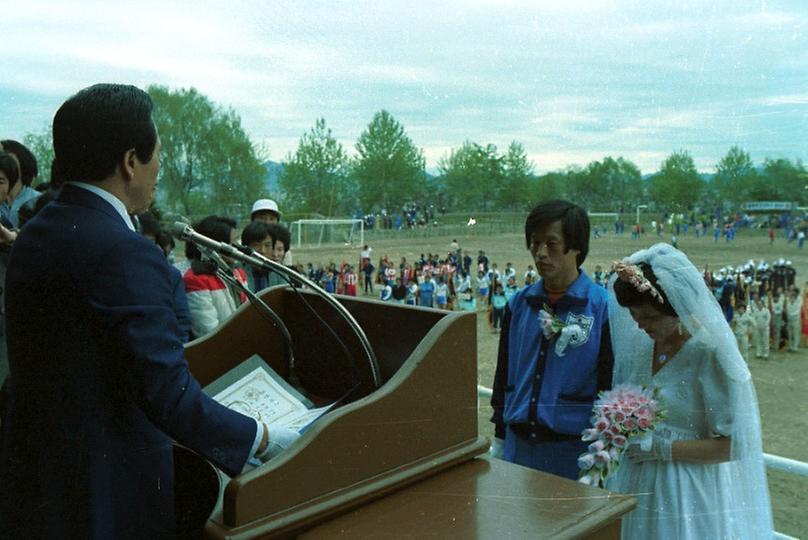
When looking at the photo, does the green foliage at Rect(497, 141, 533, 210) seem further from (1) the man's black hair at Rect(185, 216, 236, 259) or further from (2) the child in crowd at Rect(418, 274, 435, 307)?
(2) the child in crowd at Rect(418, 274, 435, 307)

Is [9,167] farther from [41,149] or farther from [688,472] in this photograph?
[688,472]

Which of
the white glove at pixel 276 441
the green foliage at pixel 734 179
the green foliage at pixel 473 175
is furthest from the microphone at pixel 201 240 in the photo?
the green foliage at pixel 734 179

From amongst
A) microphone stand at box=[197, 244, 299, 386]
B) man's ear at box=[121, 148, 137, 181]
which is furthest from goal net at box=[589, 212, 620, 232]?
man's ear at box=[121, 148, 137, 181]

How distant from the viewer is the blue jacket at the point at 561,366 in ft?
5.19

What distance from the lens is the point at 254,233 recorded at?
2.55m

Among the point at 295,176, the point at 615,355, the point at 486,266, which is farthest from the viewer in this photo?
the point at 486,266

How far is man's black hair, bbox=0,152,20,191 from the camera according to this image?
2.25 meters

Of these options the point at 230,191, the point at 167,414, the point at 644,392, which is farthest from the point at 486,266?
the point at 167,414

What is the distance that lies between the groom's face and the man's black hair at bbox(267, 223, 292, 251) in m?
1.24

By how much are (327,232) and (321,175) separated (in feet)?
3.02

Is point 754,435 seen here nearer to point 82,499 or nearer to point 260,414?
point 260,414

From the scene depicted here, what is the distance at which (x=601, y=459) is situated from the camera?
1.38 metres

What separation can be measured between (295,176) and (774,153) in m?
1.27

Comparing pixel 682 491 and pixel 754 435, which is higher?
pixel 754 435
